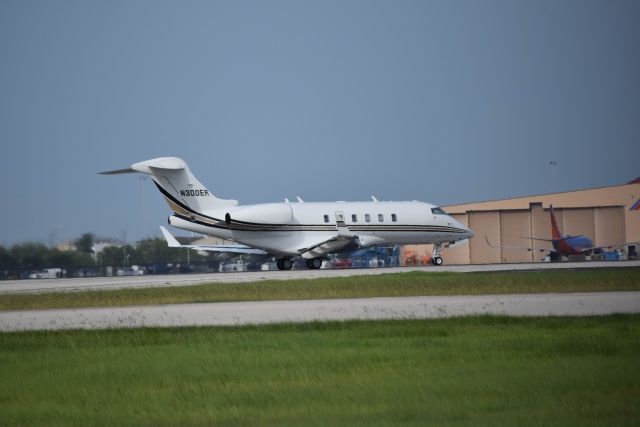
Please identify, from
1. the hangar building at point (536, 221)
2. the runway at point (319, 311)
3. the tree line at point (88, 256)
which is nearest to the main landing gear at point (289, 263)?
the tree line at point (88, 256)

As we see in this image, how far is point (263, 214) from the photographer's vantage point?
174 feet

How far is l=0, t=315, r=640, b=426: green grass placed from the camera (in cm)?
1170

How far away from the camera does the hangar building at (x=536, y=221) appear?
7600 centimetres

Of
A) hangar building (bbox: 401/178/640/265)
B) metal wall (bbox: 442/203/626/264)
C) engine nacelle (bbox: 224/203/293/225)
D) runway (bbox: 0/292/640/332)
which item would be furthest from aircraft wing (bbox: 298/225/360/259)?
runway (bbox: 0/292/640/332)

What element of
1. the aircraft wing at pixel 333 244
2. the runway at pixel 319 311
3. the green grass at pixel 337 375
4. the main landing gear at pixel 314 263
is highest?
the aircraft wing at pixel 333 244

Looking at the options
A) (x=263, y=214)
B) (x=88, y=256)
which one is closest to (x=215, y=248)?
(x=263, y=214)

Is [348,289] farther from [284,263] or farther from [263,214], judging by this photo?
[284,263]

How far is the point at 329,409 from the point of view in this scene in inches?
471

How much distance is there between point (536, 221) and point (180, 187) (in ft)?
116

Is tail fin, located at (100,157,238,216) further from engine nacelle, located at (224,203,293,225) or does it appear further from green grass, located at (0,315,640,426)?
green grass, located at (0,315,640,426)

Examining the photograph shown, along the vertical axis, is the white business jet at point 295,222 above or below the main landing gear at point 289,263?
above

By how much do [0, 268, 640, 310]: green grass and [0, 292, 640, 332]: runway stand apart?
248cm

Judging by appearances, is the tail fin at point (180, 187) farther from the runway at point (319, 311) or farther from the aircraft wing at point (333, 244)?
the runway at point (319, 311)

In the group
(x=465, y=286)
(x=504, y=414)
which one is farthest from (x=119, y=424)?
(x=465, y=286)
